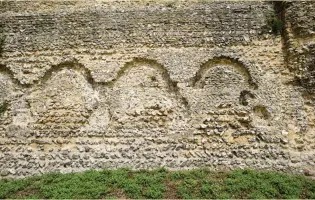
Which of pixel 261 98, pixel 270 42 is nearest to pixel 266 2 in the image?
pixel 270 42

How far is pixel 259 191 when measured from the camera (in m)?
5.61

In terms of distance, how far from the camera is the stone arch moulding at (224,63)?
7430mm

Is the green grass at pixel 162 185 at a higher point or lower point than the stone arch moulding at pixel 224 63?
lower

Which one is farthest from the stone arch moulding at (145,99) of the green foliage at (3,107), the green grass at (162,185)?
the green foliage at (3,107)

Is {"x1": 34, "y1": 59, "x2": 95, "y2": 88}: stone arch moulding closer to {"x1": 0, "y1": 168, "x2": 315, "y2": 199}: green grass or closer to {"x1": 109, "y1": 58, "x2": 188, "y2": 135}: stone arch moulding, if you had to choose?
{"x1": 109, "y1": 58, "x2": 188, "y2": 135}: stone arch moulding

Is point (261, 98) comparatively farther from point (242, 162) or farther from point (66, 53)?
point (66, 53)

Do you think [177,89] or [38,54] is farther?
[38,54]

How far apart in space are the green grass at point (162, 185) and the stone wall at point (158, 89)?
337mm

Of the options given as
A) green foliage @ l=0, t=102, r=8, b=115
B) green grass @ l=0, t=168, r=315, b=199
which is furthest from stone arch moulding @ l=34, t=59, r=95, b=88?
green grass @ l=0, t=168, r=315, b=199

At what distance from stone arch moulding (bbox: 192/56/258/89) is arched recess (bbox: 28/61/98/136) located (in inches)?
98.0

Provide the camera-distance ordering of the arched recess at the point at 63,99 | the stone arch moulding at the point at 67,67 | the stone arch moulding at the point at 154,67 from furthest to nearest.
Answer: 1. the stone arch moulding at the point at 67,67
2. the stone arch moulding at the point at 154,67
3. the arched recess at the point at 63,99

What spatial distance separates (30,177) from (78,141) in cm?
121

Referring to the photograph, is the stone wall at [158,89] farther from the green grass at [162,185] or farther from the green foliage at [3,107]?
the green grass at [162,185]

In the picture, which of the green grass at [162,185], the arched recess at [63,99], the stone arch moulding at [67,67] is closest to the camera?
the green grass at [162,185]
